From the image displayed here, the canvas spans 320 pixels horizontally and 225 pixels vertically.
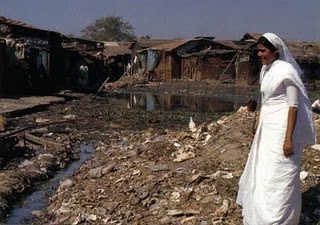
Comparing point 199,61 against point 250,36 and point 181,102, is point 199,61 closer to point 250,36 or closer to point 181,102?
point 250,36

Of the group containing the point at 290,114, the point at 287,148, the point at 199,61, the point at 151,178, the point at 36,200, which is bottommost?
the point at 36,200

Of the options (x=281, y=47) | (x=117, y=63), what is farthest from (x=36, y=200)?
(x=117, y=63)

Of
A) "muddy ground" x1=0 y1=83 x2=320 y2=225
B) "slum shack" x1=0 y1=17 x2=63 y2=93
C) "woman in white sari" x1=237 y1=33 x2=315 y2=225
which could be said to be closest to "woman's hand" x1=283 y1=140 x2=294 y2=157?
"woman in white sari" x1=237 y1=33 x2=315 y2=225

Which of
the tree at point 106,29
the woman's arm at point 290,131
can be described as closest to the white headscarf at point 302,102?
the woman's arm at point 290,131

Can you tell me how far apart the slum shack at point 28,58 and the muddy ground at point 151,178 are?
32.6 feet

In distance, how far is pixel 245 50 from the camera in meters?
31.7

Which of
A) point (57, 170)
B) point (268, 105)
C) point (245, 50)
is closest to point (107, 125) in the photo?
point (57, 170)

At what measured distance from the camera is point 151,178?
6957 mm

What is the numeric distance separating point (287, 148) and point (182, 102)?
2003 centimetres

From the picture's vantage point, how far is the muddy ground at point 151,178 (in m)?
5.57

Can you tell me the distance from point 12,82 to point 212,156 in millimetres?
16270

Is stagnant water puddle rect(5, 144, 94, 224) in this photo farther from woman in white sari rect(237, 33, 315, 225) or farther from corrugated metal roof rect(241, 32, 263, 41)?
corrugated metal roof rect(241, 32, 263, 41)

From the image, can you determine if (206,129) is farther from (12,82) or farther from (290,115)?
(12,82)

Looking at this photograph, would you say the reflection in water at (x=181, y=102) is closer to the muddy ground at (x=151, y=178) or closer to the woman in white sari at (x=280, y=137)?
the muddy ground at (x=151, y=178)
